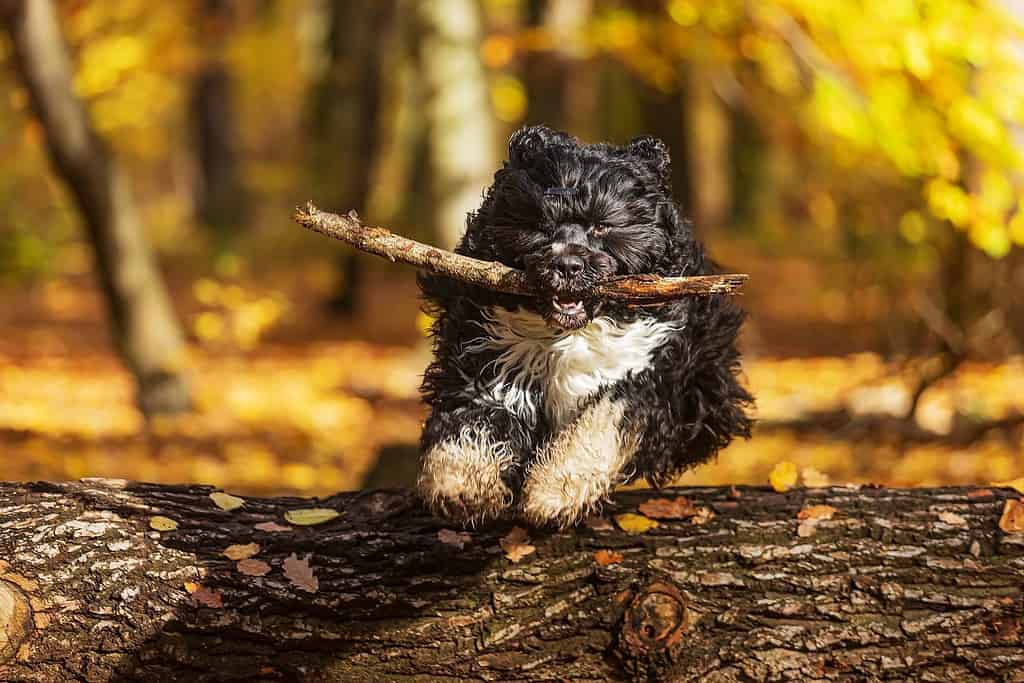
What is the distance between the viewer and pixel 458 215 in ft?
25.6

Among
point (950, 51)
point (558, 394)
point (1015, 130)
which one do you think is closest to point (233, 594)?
point (558, 394)

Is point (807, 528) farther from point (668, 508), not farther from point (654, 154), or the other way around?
point (654, 154)

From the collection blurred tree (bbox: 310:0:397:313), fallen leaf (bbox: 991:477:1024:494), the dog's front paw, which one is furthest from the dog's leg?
blurred tree (bbox: 310:0:397:313)

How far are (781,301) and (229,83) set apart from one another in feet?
46.5

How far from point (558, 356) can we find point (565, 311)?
1.39 feet

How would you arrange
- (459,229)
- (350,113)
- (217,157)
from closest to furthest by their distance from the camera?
(459,229) → (350,113) → (217,157)

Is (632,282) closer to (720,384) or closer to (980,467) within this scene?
(720,384)

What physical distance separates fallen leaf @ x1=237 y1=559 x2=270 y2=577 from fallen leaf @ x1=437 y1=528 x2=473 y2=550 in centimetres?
56

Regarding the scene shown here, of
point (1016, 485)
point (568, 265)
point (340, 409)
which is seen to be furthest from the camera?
point (340, 409)

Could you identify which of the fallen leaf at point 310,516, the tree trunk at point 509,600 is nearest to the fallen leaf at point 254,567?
the tree trunk at point 509,600

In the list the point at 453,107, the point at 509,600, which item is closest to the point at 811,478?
the point at 509,600

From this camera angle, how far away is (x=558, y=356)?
353 centimetres

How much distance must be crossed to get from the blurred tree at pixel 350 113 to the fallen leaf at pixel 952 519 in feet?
35.9

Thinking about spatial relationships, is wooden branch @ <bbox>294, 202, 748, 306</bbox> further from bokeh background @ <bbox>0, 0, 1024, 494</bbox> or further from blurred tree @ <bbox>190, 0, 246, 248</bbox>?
blurred tree @ <bbox>190, 0, 246, 248</bbox>
